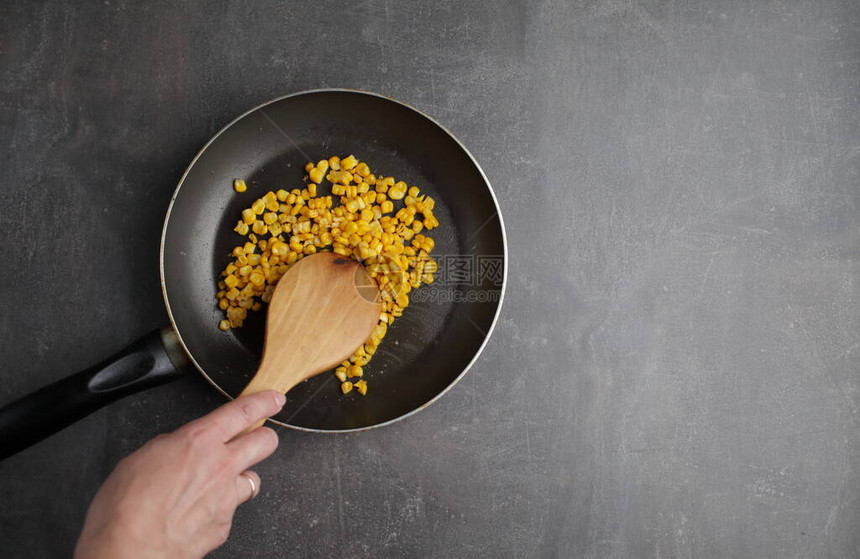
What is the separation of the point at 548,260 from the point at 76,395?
2.97ft

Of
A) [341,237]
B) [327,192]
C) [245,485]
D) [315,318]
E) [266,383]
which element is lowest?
[245,485]

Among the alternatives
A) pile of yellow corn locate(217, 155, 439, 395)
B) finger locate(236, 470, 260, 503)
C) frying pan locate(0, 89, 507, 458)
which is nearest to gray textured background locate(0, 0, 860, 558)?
frying pan locate(0, 89, 507, 458)

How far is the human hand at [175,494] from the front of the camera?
667 millimetres

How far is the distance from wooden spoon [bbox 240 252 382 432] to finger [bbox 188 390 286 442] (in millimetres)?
117

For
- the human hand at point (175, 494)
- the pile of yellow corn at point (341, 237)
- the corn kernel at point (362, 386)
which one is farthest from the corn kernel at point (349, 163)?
the human hand at point (175, 494)

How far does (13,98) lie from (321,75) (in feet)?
2.07

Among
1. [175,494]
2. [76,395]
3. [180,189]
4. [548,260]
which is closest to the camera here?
[175,494]

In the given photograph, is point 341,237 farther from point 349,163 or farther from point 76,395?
point 76,395

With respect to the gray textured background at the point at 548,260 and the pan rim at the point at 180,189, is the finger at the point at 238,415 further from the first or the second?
the gray textured background at the point at 548,260

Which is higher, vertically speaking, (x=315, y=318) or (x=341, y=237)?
(x=341, y=237)

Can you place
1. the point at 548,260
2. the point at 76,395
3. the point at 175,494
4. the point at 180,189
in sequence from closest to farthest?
the point at 175,494 < the point at 76,395 < the point at 180,189 < the point at 548,260

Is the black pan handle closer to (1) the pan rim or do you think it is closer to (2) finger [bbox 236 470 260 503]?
(1) the pan rim

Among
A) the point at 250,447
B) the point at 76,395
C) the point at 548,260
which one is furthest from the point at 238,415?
the point at 548,260

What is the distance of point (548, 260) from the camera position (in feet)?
3.93
